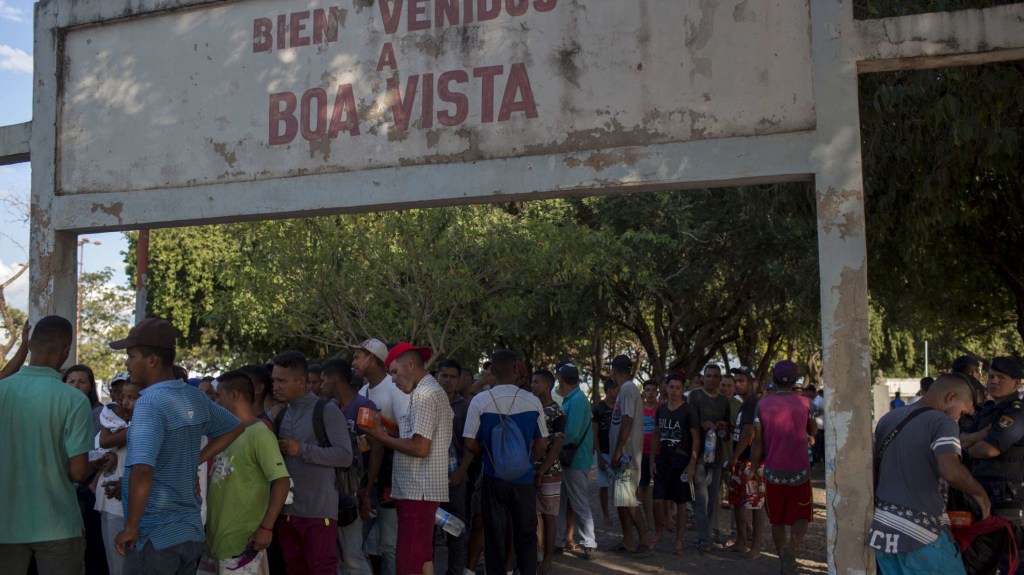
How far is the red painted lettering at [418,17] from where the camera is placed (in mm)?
7082

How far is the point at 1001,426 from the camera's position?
21.6 feet

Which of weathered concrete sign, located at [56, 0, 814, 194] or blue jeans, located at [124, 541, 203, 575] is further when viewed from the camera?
weathered concrete sign, located at [56, 0, 814, 194]

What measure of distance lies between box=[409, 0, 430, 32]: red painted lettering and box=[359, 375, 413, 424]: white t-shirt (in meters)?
2.65

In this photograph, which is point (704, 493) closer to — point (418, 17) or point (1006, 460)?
point (1006, 460)

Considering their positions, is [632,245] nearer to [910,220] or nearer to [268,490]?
[910,220]

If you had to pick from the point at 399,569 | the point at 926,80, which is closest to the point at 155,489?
the point at 399,569

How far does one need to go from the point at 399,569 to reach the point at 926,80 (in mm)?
5973

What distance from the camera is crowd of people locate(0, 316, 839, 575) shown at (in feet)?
15.8

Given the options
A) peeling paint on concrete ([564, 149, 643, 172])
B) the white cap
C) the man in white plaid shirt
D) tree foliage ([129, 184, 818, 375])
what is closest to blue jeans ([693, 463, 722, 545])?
tree foliage ([129, 184, 818, 375])

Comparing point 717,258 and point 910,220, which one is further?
point 717,258

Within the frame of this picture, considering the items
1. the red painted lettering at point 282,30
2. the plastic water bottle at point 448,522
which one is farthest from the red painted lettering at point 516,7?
the plastic water bottle at point 448,522

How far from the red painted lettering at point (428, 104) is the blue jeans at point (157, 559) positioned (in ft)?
11.0

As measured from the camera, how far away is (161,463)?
484 cm

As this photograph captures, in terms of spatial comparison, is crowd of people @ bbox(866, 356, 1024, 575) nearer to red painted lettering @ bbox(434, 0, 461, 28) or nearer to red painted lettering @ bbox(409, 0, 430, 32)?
red painted lettering @ bbox(434, 0, 461, 28)
